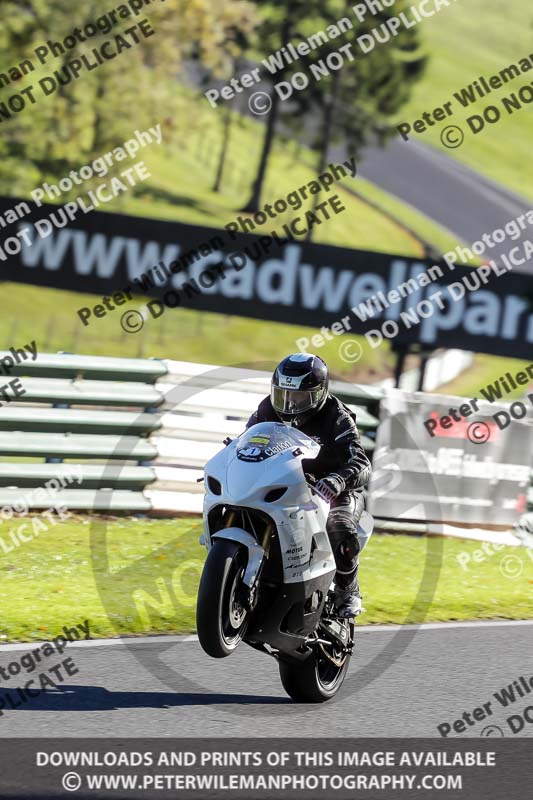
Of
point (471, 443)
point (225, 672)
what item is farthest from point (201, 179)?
point (225, 672)

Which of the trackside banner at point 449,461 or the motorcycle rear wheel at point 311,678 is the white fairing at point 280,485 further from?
the trackside banner at point 449,461

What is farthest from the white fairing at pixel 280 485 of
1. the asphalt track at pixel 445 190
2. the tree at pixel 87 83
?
the asphalt track at pixel 445 190

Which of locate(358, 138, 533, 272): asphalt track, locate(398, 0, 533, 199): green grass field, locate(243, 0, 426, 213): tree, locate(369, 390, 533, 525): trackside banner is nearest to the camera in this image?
locate(369, 390, 533, 525): trackside banner

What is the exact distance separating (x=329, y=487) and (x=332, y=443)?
0.40m

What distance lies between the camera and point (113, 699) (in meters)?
5.97

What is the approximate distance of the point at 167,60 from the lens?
102ft

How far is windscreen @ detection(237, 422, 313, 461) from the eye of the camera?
568cm

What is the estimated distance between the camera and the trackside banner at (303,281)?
1527 centimetres

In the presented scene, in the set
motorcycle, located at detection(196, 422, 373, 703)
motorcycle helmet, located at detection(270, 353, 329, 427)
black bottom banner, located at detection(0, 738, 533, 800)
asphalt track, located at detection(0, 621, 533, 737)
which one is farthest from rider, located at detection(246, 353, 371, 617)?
black bottom banner, located at detection(0, 738, 533, 800)

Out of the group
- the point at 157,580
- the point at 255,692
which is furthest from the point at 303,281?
the point at 255,692

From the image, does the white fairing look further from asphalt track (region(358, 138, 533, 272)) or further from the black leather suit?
asphalt track (region(358, 138, 533, 272))

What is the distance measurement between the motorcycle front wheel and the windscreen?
490mm

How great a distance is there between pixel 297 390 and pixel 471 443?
19.6 feet

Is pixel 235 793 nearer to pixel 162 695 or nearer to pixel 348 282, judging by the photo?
pixel 162 695
